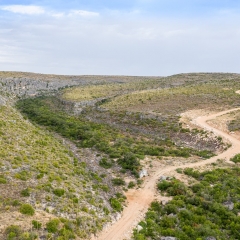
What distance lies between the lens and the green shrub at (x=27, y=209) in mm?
15630

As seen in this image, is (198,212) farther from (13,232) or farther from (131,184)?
(13,232)

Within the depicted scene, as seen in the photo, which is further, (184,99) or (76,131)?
(184,99)

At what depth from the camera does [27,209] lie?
15.8 metres

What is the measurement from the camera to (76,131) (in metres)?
42.7

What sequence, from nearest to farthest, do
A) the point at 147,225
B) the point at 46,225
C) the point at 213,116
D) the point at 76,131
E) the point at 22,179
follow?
1. the point at 46,225
2. the point at 147,225
3. the point at 22,179
4. the point at 76,131
5. the point at 213,116

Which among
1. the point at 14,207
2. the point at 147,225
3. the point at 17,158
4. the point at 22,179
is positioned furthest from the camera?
the point at 17,158

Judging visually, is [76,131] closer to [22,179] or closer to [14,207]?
[22,179]

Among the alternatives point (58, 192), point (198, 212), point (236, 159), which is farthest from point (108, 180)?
point (236, 159)

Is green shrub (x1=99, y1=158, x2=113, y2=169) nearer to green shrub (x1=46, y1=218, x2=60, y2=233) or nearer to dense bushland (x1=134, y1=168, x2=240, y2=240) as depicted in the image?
dense bushland (x1=134, y1=168, x2=240, y2=240)

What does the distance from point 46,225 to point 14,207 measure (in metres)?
2.63

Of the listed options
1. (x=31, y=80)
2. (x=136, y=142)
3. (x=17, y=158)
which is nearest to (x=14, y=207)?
(x=17, y=158)

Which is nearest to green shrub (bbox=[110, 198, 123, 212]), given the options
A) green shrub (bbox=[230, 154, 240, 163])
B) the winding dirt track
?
the winding dirt track

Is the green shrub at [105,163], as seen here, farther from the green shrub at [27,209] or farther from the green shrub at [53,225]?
the green shrub at [53,225]

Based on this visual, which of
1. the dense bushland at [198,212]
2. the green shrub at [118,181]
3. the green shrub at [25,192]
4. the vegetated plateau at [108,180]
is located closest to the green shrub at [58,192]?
the vegetated plateau at [108,180]
